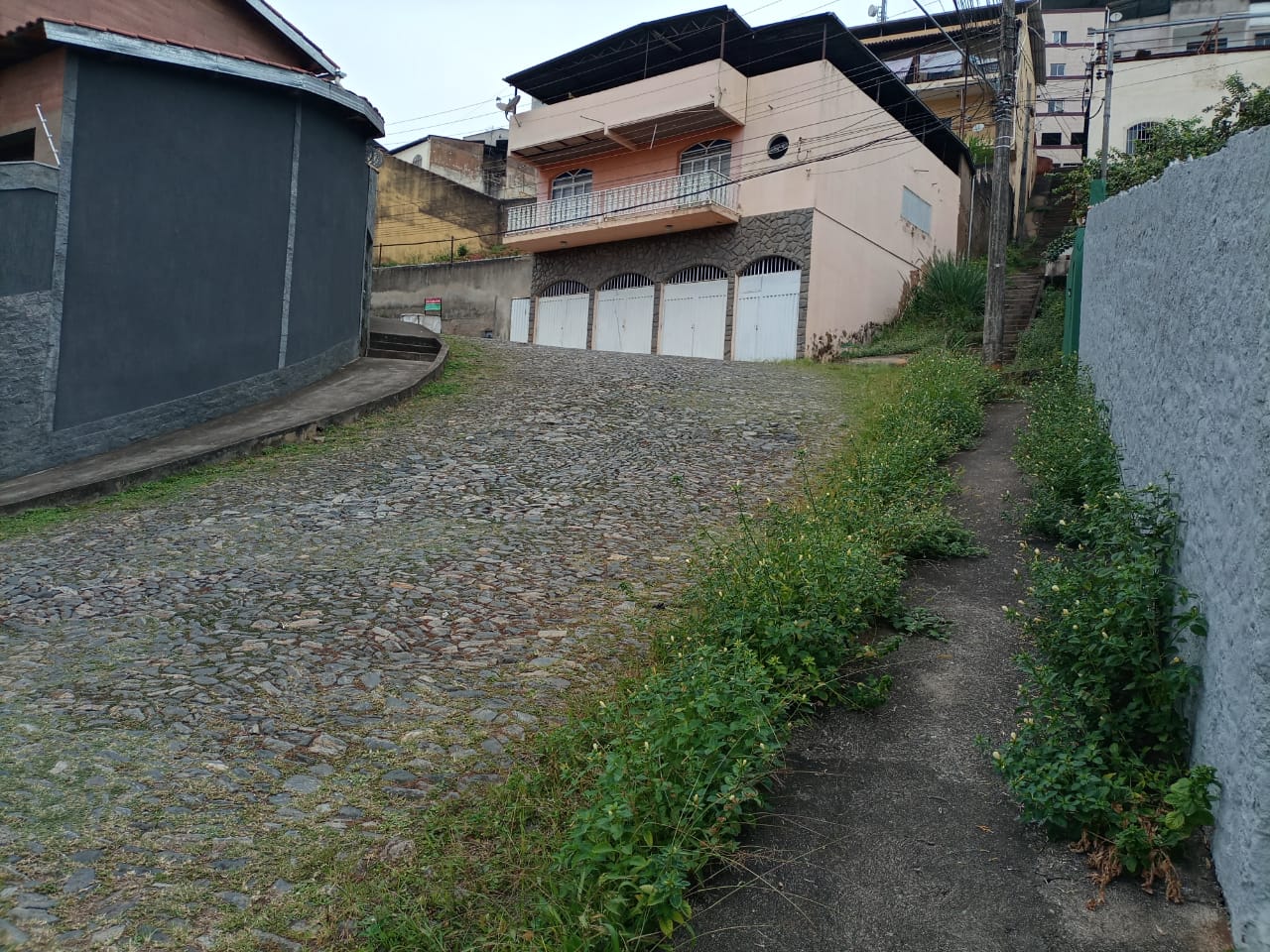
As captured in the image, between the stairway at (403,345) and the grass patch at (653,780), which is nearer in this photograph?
the grass patch at (653,780)

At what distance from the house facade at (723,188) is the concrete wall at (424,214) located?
13.3 feet

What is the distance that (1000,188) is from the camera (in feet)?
45.9

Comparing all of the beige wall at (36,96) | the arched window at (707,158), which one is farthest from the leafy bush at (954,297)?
the beige wall at (36,96)

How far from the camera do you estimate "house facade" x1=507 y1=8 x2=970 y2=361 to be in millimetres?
21047

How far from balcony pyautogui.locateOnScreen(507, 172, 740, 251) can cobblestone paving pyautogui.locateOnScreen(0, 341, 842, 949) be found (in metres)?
12.4

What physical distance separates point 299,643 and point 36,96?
832cm

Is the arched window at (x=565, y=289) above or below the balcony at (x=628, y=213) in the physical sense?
below

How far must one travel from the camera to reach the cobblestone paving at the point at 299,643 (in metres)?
3.47

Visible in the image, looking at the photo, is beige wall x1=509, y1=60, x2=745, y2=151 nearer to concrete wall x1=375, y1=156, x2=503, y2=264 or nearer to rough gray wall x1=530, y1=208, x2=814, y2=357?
rough gray wall x1=530, y1=208, x2=814, y2=357

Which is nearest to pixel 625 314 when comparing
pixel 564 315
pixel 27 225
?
pixel 564 315

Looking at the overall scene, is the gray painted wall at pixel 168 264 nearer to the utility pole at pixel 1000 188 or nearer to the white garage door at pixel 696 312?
the utility pole at pixel 1000 188

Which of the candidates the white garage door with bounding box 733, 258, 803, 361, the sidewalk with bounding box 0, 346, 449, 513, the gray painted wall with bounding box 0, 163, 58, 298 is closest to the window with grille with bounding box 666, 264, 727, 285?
the white garage door with bounding box 733, 258, 803, 361

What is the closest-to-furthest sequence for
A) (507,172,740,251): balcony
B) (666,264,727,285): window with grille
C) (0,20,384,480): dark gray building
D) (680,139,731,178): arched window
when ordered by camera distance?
(0,20,384,480): dark gray building, (507,172,740,251): balcony, (666,264,727,285): window with grille, (680,139,731,178): arched window

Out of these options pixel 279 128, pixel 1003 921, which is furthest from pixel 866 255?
pixel 1003 921
